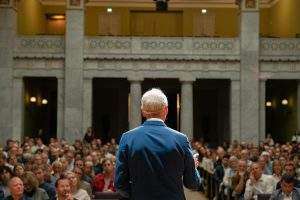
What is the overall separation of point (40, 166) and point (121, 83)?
22.7m

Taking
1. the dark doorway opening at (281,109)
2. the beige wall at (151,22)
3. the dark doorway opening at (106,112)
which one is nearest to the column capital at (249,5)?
the dark doorway opening at (281,109)

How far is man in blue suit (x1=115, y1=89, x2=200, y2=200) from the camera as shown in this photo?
5.07 metres

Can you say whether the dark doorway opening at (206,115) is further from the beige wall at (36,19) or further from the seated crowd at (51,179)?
the seated crowd at (51,179)

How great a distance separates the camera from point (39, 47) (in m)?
30.4

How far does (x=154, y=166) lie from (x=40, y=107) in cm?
3231

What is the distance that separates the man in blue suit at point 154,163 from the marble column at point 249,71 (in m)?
25.2

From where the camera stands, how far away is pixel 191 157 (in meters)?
5.16

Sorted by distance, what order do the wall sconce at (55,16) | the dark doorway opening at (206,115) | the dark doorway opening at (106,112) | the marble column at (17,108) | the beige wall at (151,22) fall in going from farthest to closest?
the wall sconce at (55,16), the beige wall at (151,22), the dark doorway opening at (206,115), the dark doorway opening at (106,112), the marble column at (17,108)

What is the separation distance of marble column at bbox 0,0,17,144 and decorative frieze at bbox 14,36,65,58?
387 mm

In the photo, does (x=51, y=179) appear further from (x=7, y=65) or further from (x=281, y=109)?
(x=281, y=109)

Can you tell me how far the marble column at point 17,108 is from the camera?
29859 mm

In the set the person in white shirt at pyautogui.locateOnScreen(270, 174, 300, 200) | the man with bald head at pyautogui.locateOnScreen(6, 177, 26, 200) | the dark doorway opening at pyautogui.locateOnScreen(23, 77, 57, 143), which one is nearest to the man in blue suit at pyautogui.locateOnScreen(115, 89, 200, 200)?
the man with bald head at pyautogui.locateOnScreen(6, 177, 26, 200)

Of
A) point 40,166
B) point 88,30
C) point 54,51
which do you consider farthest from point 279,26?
point 40,166

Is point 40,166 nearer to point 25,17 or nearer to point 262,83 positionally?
point 262,83
